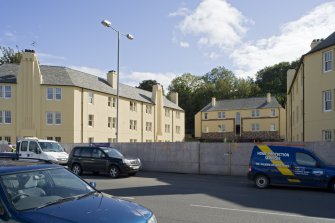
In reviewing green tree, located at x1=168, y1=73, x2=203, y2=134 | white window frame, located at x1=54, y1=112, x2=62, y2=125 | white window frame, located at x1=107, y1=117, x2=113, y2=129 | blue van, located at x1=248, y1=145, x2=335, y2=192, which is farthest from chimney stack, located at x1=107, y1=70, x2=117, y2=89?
green tree, located at x1=168, y1=73, x2=203, y2=134

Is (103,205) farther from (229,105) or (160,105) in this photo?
(229,105)

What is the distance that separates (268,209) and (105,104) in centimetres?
4245

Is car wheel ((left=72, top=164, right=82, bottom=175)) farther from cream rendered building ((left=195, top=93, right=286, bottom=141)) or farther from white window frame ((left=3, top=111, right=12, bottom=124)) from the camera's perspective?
cream rendered building ((left=195, top=93, right=286, bottom=141))

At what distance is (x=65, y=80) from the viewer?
4584 cm

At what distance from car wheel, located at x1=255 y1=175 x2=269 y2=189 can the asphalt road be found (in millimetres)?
341

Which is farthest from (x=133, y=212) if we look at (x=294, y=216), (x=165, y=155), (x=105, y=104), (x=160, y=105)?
(x=160, y=105)

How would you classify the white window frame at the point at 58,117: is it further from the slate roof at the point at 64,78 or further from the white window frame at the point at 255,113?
the white window frame at the point at 255,113

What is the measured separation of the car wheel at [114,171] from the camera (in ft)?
66.3

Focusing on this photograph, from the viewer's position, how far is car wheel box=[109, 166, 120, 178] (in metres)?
20.2

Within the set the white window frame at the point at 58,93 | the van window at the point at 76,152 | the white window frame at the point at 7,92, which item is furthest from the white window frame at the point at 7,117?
the van window at the point at 76,152

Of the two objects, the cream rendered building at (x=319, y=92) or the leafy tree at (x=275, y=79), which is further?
the leafy tree at (x=275, y=79)

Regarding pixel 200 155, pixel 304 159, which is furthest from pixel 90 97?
pixel 304 159

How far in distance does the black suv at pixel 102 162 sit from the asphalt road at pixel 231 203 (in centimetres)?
443

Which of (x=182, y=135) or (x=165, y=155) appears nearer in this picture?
(x=165, y=155)
